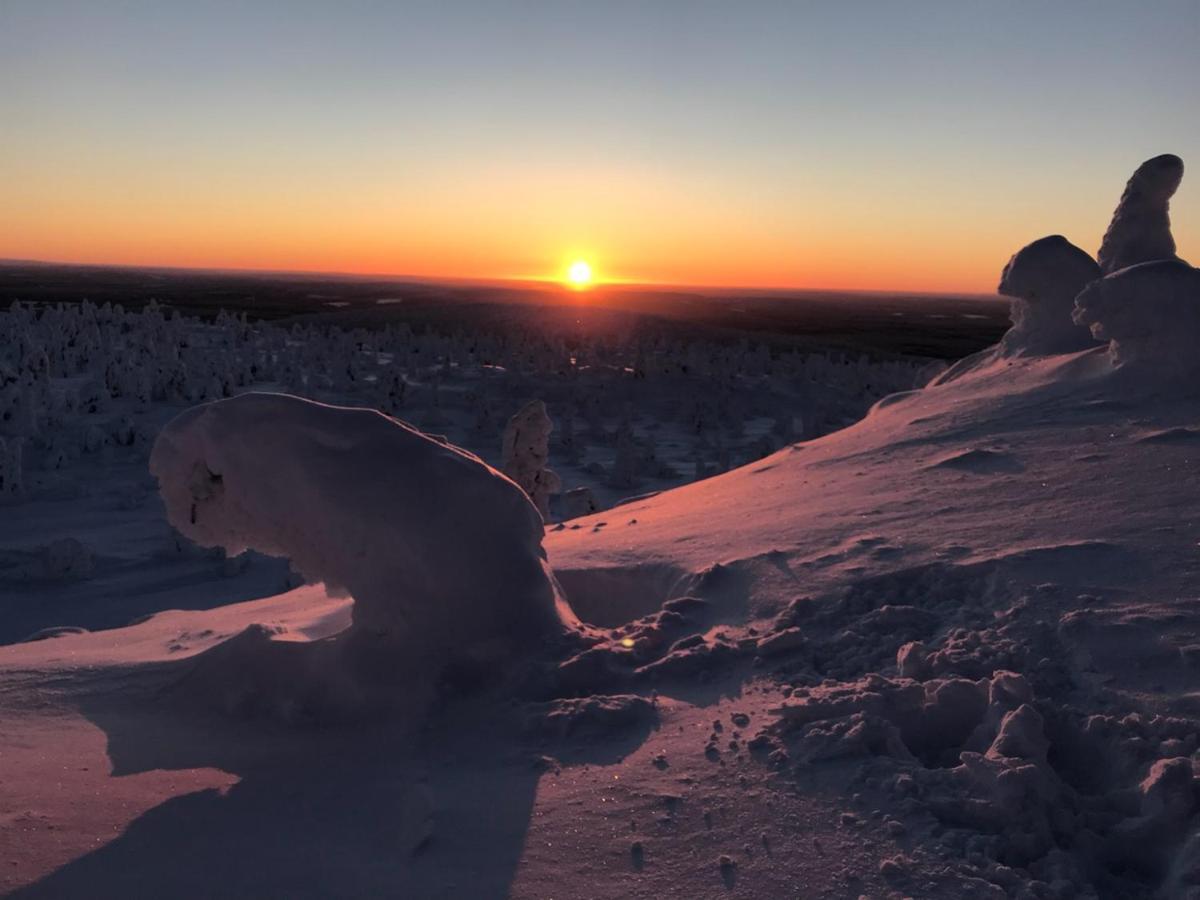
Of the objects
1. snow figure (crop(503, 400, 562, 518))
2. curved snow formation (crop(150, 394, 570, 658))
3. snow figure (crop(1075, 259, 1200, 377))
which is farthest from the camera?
snow figure (crop(503, 400, 562, 518))

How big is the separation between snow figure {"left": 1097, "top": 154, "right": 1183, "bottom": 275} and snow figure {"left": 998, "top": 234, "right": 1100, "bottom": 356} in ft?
1.46

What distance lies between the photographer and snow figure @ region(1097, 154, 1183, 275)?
830 centimetres

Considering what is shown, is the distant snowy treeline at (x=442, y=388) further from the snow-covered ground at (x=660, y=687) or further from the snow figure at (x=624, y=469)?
the snow-covered ground at (x=660, y=687)

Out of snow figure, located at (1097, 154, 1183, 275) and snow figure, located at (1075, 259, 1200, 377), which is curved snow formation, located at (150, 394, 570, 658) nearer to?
snow figure, located at (1075, 259, 1200, 377)

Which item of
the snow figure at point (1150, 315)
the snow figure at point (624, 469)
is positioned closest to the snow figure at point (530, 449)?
the snow figure at point (624, 469)

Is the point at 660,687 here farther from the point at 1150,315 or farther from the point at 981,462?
the point at 1150,315

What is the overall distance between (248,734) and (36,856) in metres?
1.01

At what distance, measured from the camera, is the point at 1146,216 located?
8453 millimetres

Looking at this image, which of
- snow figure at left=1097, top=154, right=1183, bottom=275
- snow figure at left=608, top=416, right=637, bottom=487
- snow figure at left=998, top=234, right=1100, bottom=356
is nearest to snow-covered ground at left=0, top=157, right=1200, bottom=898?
snow figure at left=998, top=234, right=1100, bottom=356

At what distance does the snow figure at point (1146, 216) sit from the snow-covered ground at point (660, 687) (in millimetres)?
2750

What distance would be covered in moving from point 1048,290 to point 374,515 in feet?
23.8

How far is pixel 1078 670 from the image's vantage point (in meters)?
3.22

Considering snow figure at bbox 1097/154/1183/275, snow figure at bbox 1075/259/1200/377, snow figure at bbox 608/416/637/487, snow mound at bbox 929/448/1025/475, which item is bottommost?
snow figure at bbox 608/416/637/487

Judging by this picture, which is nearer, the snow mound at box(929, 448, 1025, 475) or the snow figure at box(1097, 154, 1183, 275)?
the snow mound at box(929, 448, 1025, 475)
